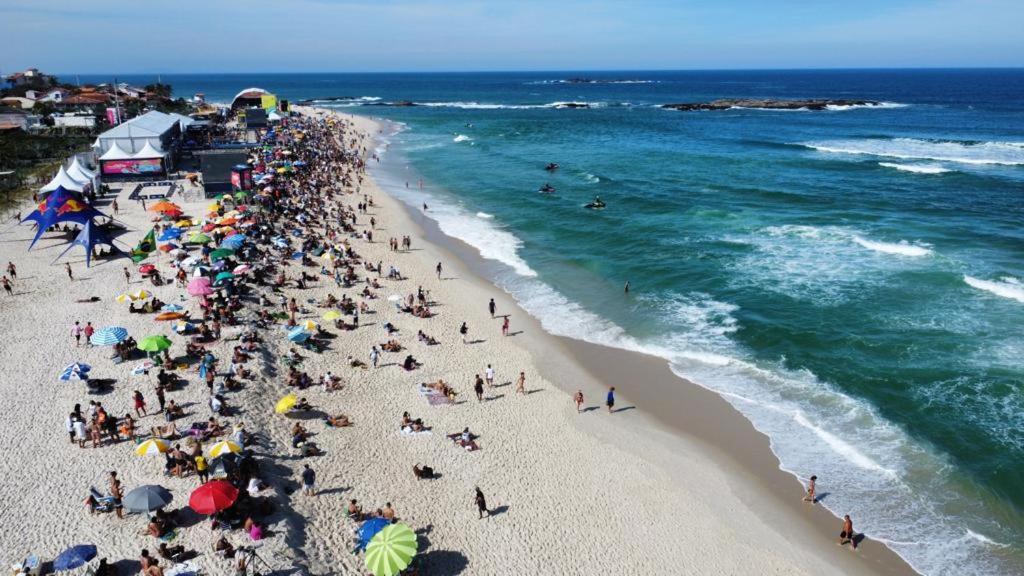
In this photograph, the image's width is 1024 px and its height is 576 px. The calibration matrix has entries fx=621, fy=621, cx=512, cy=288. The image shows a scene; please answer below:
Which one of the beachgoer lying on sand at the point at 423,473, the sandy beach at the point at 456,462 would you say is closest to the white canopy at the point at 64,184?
the sandy beach at the point at 456,462

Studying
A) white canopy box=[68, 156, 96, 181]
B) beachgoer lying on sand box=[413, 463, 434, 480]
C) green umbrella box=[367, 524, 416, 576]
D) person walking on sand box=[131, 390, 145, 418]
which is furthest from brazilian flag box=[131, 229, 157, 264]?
green umbrella box=[367, 524, 416, 576]

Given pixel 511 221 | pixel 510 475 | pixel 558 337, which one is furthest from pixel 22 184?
pixel 510 475

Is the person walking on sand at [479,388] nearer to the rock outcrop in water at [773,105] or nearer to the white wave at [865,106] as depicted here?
the rock outcrop in water at [773,105]

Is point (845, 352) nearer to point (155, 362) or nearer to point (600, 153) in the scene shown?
point (155, 362)

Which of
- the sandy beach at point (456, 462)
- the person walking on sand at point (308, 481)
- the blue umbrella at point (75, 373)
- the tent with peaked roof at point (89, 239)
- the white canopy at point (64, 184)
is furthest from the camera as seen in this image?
the white canopy at point (64, 184)

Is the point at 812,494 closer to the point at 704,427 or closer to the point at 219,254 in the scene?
the point at 704,427
